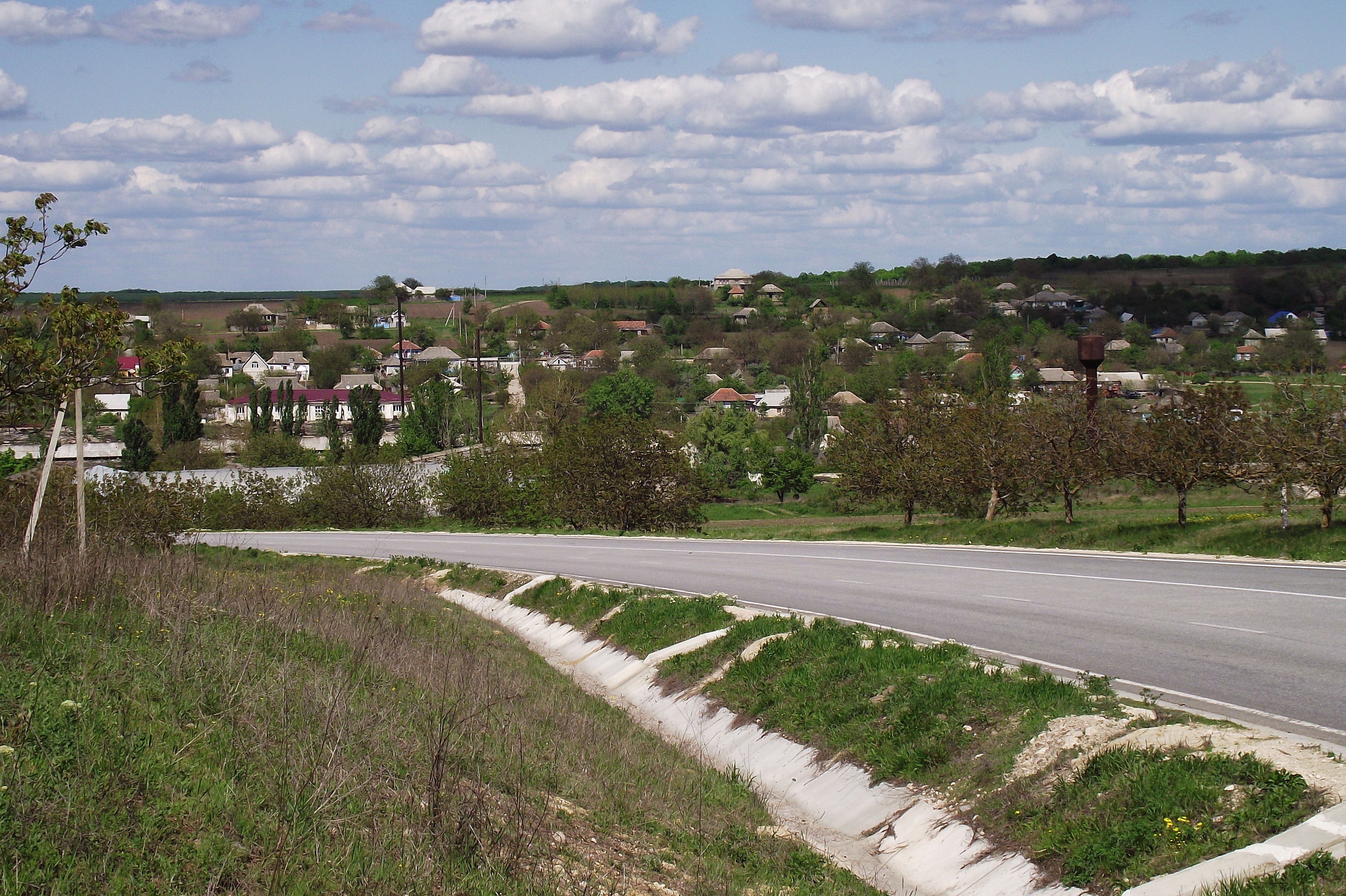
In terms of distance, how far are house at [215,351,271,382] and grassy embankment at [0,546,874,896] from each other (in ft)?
471

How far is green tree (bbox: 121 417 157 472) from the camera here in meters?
79.6

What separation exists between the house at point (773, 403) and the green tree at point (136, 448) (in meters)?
62.2

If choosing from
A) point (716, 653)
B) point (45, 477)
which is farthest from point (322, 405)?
point (716, 653)

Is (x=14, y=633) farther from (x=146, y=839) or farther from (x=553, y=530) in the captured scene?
(x=553, y=530)

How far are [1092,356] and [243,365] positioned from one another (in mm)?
144762

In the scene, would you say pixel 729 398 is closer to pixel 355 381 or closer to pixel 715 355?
pixel 715 355

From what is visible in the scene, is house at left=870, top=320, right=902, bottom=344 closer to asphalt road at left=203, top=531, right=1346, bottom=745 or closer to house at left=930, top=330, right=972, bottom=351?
house at left=930, top=330, right=972, bottom=351

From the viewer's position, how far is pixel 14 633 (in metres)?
8.79

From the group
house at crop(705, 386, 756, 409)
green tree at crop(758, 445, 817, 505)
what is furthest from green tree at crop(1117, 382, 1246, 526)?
house at crop(705, 386, 756, 409)

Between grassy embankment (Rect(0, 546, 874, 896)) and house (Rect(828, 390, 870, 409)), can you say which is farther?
house (Rect(828, 390, 870, 409))

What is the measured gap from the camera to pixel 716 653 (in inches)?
615

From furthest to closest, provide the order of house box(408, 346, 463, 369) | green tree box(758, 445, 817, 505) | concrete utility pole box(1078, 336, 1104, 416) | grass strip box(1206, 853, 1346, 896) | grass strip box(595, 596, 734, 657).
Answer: house box(408, 346, 463, 369), green tree box(758, 445, 817, 505), concrete utility pole box(1078, 336, 1104, 416), grass strip box(595, 596, 734, 657), grass strip box(1206, 853, 1346, 896)

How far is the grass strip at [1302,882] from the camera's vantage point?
6.32 m

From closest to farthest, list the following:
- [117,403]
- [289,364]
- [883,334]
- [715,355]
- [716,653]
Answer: [716,653], [117,403], [289,364], [715,355], [883,334]
